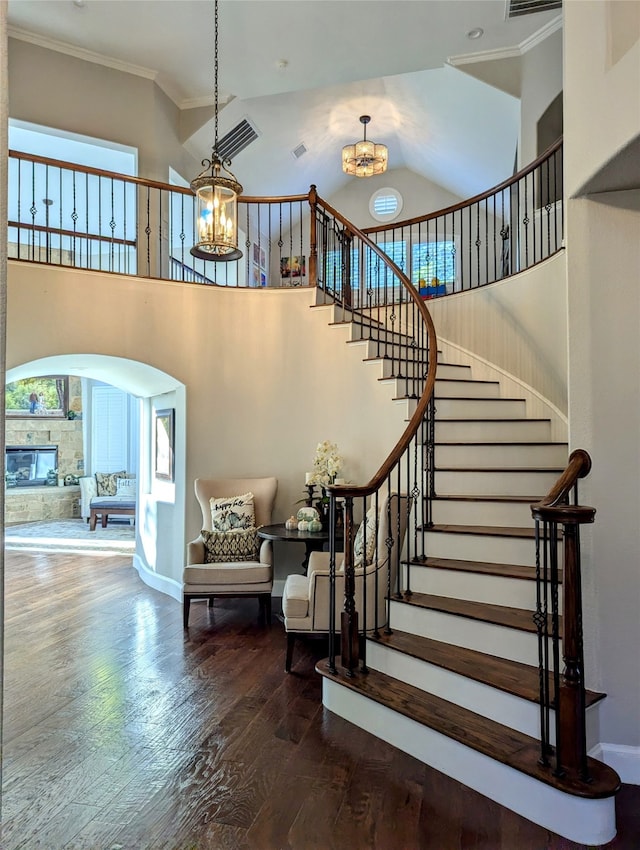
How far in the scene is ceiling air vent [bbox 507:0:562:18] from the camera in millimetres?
5613

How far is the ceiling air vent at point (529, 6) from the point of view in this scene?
561 centimetres

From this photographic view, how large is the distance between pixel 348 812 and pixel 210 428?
3.93 metres

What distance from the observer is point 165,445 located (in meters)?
6.22

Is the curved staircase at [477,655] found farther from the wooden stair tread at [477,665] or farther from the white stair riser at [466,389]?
the white stair riser at [466,389]

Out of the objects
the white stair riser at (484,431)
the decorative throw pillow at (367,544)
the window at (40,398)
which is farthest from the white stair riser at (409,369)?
the window at (40,398)

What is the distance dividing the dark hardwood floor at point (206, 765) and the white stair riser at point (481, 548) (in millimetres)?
1148

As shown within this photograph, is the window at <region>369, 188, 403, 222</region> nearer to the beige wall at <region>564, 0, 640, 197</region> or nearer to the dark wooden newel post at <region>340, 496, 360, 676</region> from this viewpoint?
the beige wall at <region>564, 0, 640, 197</region>

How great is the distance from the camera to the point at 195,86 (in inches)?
284

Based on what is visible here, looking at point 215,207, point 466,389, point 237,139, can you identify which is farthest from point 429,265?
point 215,207

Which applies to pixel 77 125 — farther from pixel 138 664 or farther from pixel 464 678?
pixel 464 678

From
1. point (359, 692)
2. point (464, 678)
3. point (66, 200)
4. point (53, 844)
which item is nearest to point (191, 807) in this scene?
point (53, 844)

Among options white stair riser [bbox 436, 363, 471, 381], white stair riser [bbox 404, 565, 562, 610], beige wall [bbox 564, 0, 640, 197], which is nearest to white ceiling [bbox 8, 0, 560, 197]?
white stair riser [bbox 436, 363, 471, 381]

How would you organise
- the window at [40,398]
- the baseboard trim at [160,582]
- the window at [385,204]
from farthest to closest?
1. the window at [40,398]
2. the window at [385,204]
3. the baseboard trim at [160,582]

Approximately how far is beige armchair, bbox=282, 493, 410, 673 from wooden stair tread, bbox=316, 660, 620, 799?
0.45 metres
